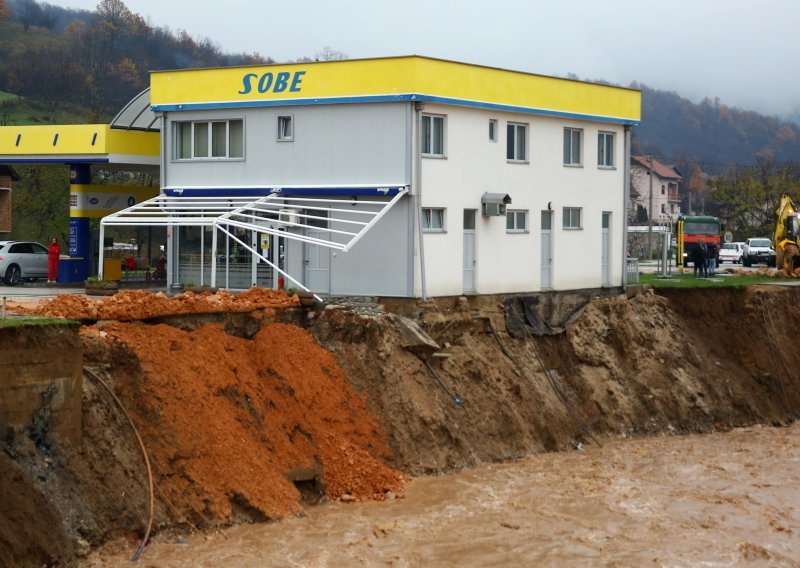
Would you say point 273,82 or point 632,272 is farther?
point 632,272

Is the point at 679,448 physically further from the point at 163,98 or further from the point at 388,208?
the point at 163,98

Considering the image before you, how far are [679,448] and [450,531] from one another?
33.6ft

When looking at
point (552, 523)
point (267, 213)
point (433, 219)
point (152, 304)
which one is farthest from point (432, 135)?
point (552, 523)

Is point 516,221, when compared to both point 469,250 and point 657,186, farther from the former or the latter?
point 657,186

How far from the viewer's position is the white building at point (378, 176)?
2988 centimetres

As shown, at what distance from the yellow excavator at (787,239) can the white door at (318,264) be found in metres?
22.0

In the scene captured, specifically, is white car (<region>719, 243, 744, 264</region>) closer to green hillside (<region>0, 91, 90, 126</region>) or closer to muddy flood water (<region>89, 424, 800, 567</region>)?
muddy flood water (<region>89, 424, 800, 567</region>)

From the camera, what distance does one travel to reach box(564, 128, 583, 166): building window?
1383 inches

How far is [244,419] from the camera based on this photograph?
904 inches

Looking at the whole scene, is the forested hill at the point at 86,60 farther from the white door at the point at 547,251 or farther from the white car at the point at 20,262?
the white door at the point at 547,251

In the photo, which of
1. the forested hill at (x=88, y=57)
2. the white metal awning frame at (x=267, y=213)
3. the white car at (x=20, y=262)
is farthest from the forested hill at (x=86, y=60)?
the white metal awning frame at (x=267, y=213)

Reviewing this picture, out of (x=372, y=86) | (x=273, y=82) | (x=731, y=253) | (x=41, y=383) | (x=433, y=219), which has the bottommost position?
(x=41, y=383)

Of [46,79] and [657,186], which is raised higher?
[46,79]

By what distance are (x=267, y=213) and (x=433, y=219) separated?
4.59 metres
